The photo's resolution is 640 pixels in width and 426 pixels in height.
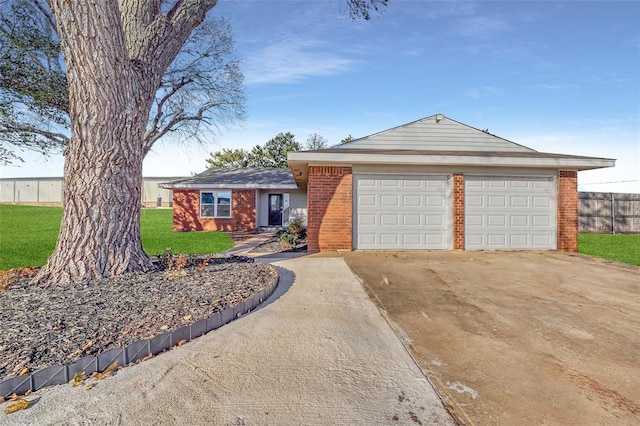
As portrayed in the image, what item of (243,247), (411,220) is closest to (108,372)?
(411,220)

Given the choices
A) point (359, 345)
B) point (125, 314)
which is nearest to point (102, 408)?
point (125, 314)

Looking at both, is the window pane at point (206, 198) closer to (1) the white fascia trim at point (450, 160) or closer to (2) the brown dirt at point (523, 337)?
(1) the white fascia trim at point (450, 160)

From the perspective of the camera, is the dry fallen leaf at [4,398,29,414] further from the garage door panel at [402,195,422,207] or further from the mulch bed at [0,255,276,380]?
the garage door panel at [402,195,422,207]

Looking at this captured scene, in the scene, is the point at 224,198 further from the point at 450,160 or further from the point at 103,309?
the point at 103,309

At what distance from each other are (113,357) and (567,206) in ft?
35.5

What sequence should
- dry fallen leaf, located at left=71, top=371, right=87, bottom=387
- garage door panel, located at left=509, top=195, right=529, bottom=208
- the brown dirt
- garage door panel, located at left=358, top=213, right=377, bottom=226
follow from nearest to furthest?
the brown dirt → dry fallen leaf, located at left=71, top=371, right=87, bottom=387 → garage door panel, located at left=358, top=213, right=377, bottom=226 → garage door panel, located at left=509, top=195, right=529, bottom=208

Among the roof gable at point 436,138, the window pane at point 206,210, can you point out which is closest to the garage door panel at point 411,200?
the roof gable at point 436,138

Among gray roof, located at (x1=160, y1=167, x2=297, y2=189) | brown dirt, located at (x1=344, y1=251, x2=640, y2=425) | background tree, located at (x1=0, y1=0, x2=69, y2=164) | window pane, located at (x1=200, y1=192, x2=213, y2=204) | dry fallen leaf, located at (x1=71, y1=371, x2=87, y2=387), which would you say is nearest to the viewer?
brown dirt, located at (x1=344, y1=251, x2=640, y2=425)

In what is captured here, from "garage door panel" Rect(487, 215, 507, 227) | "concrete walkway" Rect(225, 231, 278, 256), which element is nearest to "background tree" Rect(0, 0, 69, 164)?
"concrete walkway" Rect(225, 231, 278, 256)

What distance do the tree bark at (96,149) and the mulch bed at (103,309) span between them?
34 cm

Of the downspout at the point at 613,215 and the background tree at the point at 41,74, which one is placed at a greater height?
the background tree at the point at 41,74

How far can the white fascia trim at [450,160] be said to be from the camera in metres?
8.16

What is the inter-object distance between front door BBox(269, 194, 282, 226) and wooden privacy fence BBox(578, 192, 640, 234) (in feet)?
49.7

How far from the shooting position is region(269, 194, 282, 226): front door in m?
18.2
